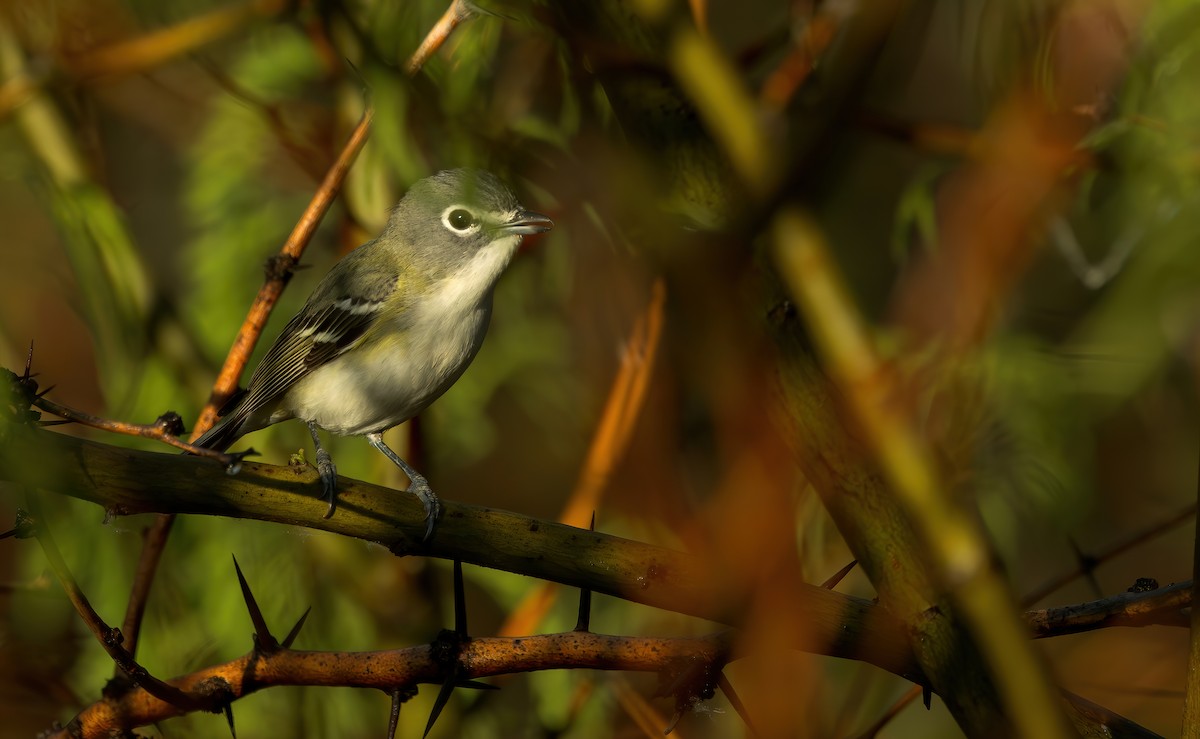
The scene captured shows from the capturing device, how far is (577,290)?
2332 mm

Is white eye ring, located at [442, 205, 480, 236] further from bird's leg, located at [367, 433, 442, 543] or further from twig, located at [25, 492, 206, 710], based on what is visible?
twig, located at [25, 492, 206, 710]

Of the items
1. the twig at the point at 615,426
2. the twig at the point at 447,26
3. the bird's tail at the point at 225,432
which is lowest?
the twig at the point at 615,426

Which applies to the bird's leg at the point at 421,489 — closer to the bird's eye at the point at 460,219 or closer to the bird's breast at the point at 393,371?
the bird's breast at the point at 393,371

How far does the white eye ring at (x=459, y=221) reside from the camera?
11.3 ft

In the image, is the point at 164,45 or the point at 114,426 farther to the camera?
the point at 164,45

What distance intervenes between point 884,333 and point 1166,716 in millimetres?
1699

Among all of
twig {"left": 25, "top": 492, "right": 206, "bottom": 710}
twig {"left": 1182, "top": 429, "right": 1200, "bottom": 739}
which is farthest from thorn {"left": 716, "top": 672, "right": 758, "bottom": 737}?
twig {"left": 25, "top": 492, "right": 206, "bottom": 710}

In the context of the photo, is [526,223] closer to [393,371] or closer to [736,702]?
[393,371]

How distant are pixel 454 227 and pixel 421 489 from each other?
91 cm

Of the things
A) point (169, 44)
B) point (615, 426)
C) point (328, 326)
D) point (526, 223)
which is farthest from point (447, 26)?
point (328, 326)

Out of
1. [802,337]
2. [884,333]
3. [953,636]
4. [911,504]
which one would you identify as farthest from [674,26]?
[884,333]

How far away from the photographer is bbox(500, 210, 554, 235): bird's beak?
2.97 m

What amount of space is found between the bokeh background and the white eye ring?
0.17m

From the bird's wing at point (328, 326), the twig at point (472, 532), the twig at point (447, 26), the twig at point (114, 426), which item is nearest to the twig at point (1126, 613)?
the twig at point (472, 532)
